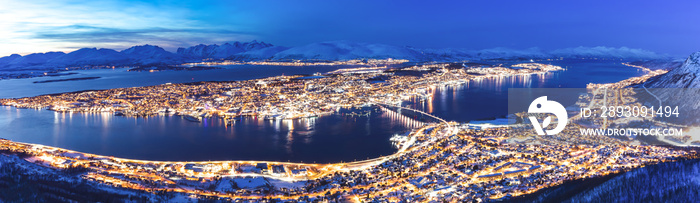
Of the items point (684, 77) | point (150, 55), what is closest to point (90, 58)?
point (150, 55)

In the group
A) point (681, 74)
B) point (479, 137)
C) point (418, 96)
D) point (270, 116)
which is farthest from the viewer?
point (418, 96)

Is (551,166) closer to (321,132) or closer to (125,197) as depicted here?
(321,132)

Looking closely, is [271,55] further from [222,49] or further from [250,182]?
[250,182]

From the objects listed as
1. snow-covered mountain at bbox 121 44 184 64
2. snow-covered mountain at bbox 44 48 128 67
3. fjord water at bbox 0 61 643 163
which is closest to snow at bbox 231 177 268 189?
fjord water at bbox 0 61 643 163

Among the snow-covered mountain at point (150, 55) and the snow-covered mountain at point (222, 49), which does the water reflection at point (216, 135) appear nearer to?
the snow-covered mountain at point (150, 55)

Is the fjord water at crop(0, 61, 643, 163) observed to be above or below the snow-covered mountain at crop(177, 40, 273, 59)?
below

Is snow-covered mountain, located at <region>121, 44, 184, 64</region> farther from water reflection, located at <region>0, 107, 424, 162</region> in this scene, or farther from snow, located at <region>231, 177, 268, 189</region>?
snow, located at <region>231, 177, 268, 189</region>

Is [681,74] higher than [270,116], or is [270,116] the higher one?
[681,74]

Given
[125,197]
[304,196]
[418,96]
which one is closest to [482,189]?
[304,196]
